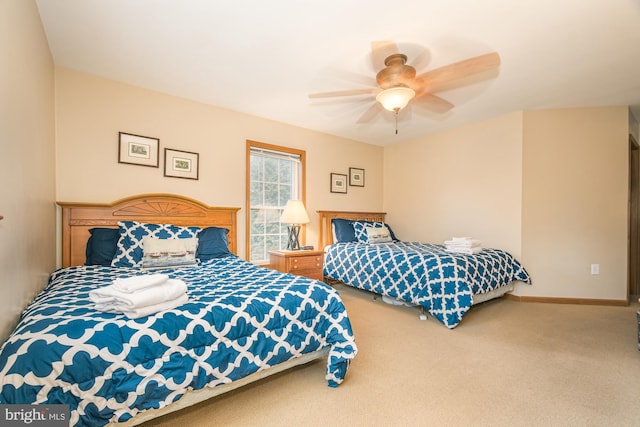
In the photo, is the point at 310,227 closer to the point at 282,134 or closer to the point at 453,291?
the point at 282,134

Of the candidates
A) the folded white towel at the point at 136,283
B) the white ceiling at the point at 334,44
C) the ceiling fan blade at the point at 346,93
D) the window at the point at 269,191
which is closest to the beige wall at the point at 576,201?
the white ceiling at the point at 334,44

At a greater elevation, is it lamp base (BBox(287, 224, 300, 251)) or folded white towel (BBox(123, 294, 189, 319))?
lamp base (BBox(287, 224, 300, 251))

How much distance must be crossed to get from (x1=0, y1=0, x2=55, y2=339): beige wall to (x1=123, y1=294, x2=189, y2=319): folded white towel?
0.55m

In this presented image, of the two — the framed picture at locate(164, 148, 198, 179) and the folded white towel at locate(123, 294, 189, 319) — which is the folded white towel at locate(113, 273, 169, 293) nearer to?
the folded white towel at locate(123, 294, 189, 319)

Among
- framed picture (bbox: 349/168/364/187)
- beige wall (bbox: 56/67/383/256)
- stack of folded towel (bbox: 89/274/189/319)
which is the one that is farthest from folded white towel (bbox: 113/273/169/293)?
framed picture (bbox: 349/168/364/187)

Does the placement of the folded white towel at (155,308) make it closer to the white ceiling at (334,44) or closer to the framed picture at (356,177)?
the white ceiling at (334,44)

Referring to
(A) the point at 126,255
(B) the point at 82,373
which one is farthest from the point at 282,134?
(B) the point at 82,373

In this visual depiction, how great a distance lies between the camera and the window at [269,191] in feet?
12.8

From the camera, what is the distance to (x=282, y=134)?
4129mm

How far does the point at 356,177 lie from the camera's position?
5023 millimetres

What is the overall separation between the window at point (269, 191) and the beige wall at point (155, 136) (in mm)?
116

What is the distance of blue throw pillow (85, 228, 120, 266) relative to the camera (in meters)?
2.46

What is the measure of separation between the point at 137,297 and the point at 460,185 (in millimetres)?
4259

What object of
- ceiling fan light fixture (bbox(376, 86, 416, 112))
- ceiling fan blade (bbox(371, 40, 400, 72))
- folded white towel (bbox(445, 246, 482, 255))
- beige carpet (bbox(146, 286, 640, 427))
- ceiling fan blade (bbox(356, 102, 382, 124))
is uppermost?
ceiling fan blade (bbox(371, 40, 400, 72))
